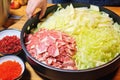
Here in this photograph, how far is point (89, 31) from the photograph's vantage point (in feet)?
3.59

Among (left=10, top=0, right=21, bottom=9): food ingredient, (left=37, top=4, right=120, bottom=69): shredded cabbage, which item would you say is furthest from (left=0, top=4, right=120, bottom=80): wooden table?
(left=37, top=4, right=120, bottom=69): shredded cabbage

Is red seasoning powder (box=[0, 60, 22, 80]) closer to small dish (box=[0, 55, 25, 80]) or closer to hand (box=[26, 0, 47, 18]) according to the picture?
small dish (box=[0, 55, 25, 80])

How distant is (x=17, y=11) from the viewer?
Answer: 1581 millimetres

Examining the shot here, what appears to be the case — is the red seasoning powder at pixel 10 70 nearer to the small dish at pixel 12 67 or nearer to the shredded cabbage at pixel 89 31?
the small dish at pixel 12 67

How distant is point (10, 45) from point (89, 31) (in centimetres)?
40

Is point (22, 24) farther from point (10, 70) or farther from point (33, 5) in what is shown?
point (10, 70)

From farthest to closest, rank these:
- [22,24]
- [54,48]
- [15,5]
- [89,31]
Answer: [15,5], [22,24], [89,31], [54,48]

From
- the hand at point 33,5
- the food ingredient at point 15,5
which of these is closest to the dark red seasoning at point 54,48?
the hand at point 33,5

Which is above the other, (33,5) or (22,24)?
(33,5)

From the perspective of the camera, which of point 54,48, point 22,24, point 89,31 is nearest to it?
point 54,48

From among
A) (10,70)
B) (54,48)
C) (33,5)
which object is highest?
(33,5)

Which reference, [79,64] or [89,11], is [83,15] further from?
[79,64]

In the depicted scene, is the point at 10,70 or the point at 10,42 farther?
the point at 10,42

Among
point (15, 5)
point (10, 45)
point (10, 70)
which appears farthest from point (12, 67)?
point (15, 5)
